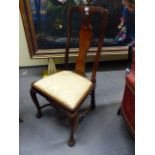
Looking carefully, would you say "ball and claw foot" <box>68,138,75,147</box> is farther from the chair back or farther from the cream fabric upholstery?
the chair back

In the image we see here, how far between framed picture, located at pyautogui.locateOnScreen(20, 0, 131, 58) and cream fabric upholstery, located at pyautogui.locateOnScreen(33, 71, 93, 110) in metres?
0.56

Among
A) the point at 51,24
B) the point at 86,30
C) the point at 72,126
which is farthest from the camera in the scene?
the point at 51,24

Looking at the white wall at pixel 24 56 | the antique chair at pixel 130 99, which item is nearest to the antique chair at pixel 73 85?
the antique chair at pixel 130 99

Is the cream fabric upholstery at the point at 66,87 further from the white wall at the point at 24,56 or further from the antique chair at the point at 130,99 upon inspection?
the white wall at the point at 24,56

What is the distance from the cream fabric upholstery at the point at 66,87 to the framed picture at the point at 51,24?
1.83ft

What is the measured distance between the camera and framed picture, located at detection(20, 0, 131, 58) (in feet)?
6.76

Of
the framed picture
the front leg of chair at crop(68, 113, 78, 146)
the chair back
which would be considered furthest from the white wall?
the front leg of chair at crop(68, 113, 78, 146)

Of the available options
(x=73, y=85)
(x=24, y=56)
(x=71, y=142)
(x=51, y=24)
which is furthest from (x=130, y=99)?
(x=24, y=56)

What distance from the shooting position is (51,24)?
2.18m

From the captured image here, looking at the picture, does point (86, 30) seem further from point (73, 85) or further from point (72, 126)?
point (72, 126)

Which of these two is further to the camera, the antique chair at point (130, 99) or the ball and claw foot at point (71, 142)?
the ball and claw foot at point (71, 142)

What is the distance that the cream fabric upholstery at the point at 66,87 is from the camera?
Answer: 1561 mm

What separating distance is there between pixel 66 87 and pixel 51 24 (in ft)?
2.69
